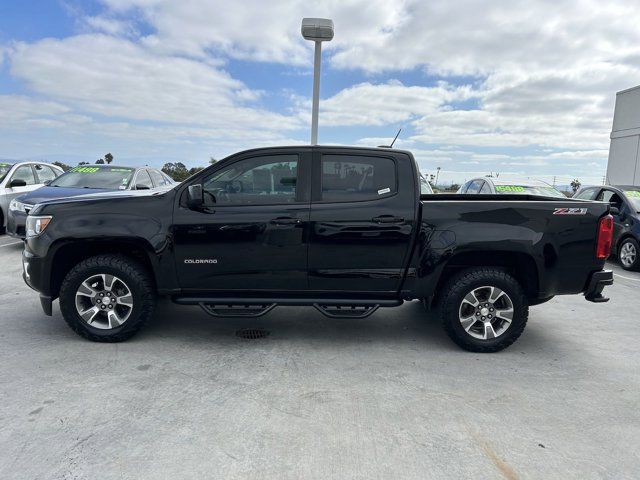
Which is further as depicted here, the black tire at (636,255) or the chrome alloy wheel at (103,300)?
the black tire at (636,255)

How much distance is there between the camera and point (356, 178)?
4297mm

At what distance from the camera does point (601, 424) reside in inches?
123

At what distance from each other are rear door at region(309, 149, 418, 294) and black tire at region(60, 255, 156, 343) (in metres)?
1.54

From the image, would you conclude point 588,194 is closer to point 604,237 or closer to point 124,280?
point 604,237

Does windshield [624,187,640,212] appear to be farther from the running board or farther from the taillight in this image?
the running board

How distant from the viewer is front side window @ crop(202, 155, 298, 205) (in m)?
4.25

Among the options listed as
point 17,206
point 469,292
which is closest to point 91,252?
point 469,292

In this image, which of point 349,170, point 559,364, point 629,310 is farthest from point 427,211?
point 629,310

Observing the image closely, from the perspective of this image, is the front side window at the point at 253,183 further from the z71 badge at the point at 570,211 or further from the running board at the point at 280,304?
the z71 badge at the point at 570,211

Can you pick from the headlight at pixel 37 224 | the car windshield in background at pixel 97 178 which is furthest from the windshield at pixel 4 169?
the headlight at pixel 37 224

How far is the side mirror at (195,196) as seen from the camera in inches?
160

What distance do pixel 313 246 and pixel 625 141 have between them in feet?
54.7

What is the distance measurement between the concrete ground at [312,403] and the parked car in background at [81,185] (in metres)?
3.83

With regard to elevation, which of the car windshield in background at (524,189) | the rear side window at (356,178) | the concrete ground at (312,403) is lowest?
the concrete ground at (312,403)
